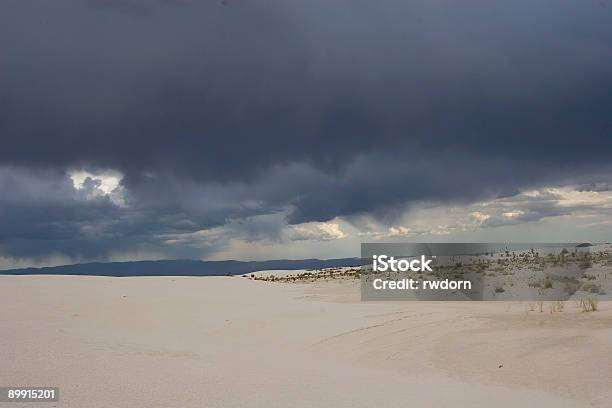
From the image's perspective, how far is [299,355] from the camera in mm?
9805

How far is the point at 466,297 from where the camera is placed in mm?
24406

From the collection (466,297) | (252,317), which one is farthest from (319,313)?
(466,297)

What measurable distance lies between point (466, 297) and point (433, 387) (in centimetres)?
1783

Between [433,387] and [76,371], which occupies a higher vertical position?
[76,371]

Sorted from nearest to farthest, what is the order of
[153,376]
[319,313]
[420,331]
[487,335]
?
1. [153,376]
2. [487,335]
3. [420,331]
4. [319,313]

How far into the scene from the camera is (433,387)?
7.49 metres

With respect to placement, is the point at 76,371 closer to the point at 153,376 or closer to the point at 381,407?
the point at 153,376

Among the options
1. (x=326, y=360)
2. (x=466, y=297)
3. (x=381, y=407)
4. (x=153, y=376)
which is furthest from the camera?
(x=466, y=297)

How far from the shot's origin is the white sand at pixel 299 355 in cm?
615

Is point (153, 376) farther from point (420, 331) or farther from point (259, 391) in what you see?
point (420, 331)

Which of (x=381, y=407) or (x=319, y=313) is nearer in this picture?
(x=381, y=407)

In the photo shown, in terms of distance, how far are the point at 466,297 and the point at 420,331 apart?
13364 mm

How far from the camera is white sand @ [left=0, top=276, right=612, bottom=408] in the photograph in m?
6.15

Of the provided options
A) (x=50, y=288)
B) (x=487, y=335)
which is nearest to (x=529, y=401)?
(x=487, y=335)
